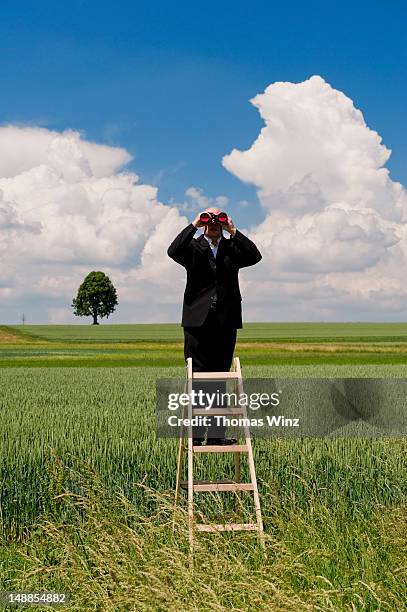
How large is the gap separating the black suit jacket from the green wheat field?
1.78 meters

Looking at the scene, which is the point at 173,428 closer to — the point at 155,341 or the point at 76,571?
the point at 76,571

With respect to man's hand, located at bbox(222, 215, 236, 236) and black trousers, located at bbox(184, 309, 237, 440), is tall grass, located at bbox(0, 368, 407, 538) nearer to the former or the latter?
black trousers, located at bbox(184, 309, 237, 440)

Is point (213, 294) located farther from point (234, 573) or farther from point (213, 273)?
point (234, 573)

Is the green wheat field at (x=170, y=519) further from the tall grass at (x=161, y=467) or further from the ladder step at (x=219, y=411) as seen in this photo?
the ladder step at (x=219, y=411)

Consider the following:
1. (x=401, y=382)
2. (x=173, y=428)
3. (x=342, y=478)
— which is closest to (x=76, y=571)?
(x=342, y=478)

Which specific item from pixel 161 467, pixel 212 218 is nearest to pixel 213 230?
pixel 212 218

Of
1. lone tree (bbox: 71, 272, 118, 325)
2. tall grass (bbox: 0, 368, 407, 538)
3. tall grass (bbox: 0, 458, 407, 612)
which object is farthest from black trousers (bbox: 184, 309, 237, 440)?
lone tree (bbox: 71, 272, 118, 325)

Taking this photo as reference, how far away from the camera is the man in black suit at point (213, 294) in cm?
727

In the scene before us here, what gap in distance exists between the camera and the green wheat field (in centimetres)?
487

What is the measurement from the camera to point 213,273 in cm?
734

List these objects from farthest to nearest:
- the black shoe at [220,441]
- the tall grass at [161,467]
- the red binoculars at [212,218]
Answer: the tall grass at [161,467]
the black shoe at [220,441]
the red binoculars at [212,218]

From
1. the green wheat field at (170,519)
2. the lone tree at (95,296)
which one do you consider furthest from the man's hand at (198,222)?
the lone tree at (95,296)

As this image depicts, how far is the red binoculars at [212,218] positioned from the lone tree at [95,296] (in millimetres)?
102620

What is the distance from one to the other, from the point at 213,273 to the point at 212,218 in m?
0.61
